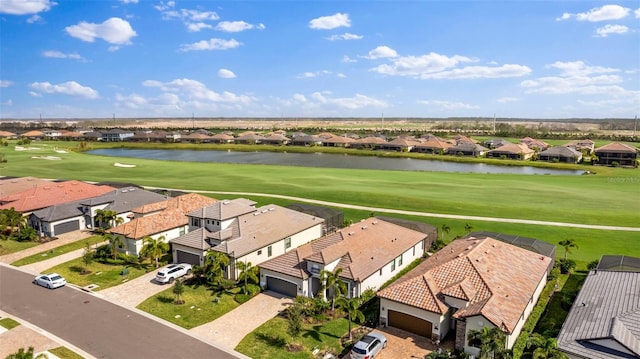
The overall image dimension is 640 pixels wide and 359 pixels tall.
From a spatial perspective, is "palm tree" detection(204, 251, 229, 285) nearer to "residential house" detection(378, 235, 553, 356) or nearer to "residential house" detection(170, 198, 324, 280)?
"residential house" detection(170, 198, 324, 280)

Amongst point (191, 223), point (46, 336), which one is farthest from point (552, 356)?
point (191, 223)

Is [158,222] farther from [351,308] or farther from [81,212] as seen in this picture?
[351,308]

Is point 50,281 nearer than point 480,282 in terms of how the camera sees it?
No

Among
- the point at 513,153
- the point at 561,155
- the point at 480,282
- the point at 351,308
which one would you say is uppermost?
the point at 513,153

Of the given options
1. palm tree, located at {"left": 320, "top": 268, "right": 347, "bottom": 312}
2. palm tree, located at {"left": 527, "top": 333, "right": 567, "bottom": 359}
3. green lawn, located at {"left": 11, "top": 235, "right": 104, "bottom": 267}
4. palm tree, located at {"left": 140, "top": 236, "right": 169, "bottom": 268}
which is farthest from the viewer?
green lawn, located at {"left": 11, "top": 235, "right": 104, "bottom": 267}

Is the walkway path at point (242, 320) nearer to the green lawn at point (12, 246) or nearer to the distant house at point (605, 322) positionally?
the distant house at point (605, 322)

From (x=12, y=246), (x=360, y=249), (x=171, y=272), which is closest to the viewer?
(x=360, y=249)

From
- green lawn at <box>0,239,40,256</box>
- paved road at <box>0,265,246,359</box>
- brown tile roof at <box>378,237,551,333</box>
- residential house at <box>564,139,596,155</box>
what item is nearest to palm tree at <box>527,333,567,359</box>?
brown tile roof at <box>378,237,551,333</box>

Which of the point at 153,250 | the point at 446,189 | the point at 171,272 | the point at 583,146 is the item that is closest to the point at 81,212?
the point at 153,250
